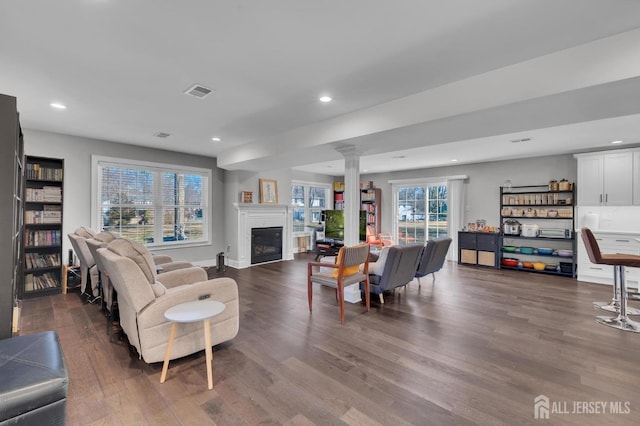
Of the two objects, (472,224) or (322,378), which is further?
(472,224)

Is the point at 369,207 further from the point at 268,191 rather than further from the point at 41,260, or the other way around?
the point at 41,260

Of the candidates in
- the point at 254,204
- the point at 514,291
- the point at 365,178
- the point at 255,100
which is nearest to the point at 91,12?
the point at 255,100

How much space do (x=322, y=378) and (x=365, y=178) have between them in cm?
792

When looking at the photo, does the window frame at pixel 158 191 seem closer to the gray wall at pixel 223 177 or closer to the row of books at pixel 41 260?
the gray wall at pixel 223 177

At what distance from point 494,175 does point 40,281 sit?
30.1ft

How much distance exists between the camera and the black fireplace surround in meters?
6.79

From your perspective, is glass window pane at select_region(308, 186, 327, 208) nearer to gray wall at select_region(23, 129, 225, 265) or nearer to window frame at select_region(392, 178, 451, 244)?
window frame at select_region(392, 178, 451, 244)

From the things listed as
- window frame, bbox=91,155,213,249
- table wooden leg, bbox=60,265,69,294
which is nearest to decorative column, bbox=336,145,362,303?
window frame, bbox=91,155,213,249

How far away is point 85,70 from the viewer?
2.61 metres

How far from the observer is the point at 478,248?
21.9ft

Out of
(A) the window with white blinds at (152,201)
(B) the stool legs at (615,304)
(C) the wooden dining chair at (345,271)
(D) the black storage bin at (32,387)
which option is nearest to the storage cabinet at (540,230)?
(B) the stool legs at (615,304)

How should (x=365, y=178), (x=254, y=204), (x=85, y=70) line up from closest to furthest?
(x=85, y=70), (x=254, y=204), (x=365, y=178)

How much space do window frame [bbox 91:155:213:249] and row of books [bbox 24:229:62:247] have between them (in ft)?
1.76

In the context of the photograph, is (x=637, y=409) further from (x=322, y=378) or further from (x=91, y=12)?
(x=91, y=12)
